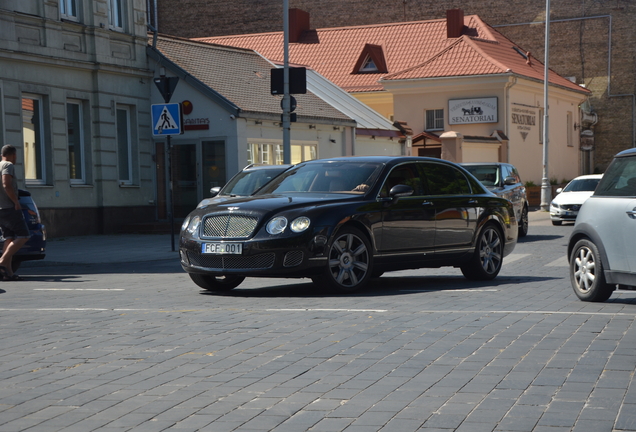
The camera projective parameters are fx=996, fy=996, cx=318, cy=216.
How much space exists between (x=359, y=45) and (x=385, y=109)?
4.68m

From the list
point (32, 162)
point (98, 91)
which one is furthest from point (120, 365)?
point (98, 91)

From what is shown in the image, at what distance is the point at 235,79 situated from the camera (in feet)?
96.6

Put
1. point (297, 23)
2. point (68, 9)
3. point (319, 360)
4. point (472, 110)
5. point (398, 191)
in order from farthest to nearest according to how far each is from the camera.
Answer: point (297, 23)
point (472, 110)
point (68, 9)
point (398, 191)
point (319, 360)

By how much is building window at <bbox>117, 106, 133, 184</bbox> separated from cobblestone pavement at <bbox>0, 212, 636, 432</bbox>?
15345mm

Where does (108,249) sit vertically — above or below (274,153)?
below

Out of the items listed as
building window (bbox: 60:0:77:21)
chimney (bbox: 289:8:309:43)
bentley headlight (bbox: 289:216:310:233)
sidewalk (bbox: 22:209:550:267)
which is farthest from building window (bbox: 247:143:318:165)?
chimney (bbox: 289:8:309:43)

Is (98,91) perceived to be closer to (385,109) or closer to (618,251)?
(618,251)

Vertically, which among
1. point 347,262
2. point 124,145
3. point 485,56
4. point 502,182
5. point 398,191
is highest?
point 485,56

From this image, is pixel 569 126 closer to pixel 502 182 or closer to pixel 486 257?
pixel 502 182

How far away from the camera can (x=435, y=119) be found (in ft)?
154

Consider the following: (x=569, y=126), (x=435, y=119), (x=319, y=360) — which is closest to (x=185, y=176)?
(x=319, y=360)

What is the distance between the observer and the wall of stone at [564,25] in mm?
53844

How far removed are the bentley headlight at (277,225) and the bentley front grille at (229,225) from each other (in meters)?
0.16

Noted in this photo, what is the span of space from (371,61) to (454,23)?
459 cm
